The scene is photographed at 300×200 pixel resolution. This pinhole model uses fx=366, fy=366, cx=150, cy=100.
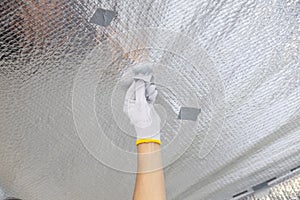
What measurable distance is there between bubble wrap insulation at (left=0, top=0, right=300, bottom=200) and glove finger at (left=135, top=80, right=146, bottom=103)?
0.17ft

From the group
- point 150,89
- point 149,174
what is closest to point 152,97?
point 150,89

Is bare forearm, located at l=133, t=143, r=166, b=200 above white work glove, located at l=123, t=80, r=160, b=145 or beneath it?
beneath

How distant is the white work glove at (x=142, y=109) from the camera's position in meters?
0.98

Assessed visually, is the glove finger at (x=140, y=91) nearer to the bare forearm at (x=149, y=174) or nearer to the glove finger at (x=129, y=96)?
the glove finger at (x=129, y=96)

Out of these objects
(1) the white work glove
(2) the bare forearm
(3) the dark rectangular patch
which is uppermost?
(3) the dark rectangular patch

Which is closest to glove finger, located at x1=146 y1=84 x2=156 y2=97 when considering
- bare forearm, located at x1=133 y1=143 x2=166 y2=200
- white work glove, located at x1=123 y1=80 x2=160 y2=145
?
white work glove, located at x1=123 y1=80 x2=160 y2=145

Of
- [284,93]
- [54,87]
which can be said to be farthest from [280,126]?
[54,87]

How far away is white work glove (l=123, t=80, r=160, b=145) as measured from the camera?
3.22 ft

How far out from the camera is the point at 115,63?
0.95 metres

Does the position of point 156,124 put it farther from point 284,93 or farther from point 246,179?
point 246,179

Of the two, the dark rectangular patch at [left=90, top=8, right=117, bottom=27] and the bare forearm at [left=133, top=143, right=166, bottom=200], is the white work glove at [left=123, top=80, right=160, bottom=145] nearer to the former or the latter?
the bare forearm at [left=133, top=143, right=166, bottom=200]

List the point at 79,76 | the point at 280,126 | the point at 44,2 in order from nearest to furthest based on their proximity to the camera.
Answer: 1. the point at 44,2
2. the point at 79,76
3. the point at 280,126

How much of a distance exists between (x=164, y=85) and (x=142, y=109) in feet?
0.29

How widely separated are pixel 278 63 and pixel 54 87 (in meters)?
0.63
